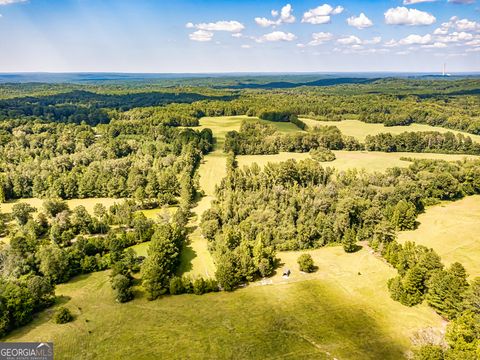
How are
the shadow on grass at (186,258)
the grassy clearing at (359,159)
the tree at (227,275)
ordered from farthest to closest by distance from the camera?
1. the grassy clearing at (359,159)
2. the shadow on grass at (186,258)
3. the tree at (227,275)

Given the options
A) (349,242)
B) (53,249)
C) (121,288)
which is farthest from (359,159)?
(53,249)

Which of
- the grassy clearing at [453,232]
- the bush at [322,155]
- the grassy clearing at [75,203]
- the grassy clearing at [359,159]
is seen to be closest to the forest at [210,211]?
the bush at [322,155]

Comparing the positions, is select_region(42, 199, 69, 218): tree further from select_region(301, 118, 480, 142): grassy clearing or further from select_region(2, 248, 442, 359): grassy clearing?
select_region(301, 118, 480, 142): grassy clearing

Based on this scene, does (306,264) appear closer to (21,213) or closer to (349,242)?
(349,242)

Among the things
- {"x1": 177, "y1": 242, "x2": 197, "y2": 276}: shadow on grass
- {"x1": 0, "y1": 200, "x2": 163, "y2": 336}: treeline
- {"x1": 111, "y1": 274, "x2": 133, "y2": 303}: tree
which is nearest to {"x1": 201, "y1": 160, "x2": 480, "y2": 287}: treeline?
{"x1": 177, "y1": 242, "x2": 197, "y2": 276}: shadow on grass

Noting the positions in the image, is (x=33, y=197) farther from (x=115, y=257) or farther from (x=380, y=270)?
(x=380, y=270)

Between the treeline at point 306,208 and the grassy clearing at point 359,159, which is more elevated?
the grassy clearing at point 359,159

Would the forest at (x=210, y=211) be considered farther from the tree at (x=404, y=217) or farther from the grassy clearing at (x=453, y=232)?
the grassy clearing at (x=453, y=232)
